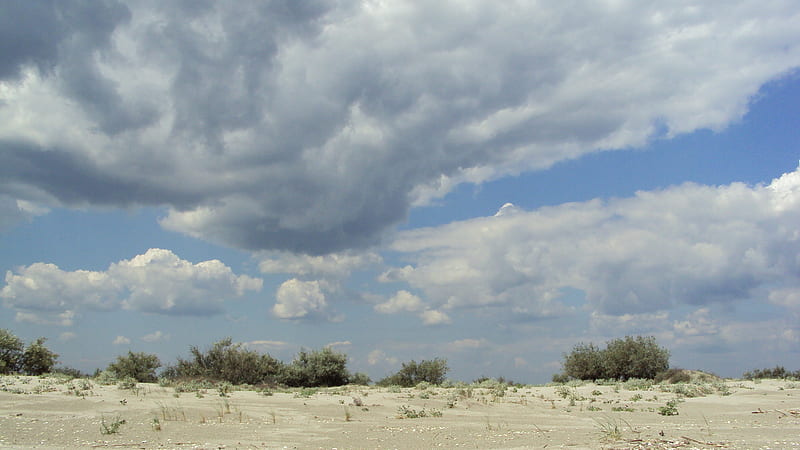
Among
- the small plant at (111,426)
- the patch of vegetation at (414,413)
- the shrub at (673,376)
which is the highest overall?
the shrub at (673,376)

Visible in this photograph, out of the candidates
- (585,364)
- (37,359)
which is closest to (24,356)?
(37,359)

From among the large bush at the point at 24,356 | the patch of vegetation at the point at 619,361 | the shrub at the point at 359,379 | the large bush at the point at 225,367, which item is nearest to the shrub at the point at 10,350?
the large bush at the point at 24,356

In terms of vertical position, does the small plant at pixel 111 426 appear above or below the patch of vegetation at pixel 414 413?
above

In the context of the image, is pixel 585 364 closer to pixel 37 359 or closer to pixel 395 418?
pixel 395 418

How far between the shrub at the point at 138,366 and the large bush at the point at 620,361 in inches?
1384

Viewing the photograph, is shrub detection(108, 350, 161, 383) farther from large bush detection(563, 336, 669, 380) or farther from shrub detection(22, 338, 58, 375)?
large bush detection(563, 336, 669, 380)

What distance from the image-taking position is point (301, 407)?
76.5ft

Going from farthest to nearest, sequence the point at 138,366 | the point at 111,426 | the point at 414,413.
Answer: the point at 138,366 < the point at 414,413 < the point at 111,426

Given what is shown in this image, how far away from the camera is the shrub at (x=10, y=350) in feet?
126

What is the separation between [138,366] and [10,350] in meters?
9.99

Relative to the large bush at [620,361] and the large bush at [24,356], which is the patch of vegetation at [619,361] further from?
the large bush at [24,356]

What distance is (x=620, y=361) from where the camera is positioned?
4434 cm

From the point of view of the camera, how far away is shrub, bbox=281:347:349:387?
41.5 metres

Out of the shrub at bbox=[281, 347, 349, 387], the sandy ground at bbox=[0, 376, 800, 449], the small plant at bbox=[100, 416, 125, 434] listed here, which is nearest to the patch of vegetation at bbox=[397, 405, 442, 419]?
the sandy ground at bbox=[0, 376, 800, 449]
